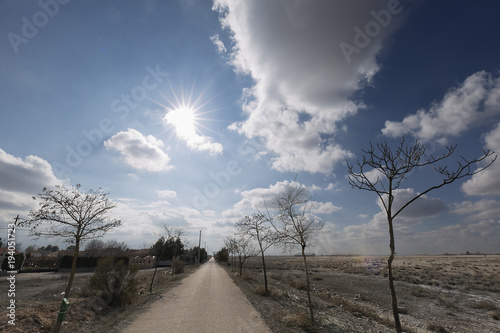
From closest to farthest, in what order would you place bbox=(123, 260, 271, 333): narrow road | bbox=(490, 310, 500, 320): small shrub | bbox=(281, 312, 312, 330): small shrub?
bbox=(123, 260, 271, 333): narrow road < bbox=(281, 312, 312, 330): small shrub < bbox=(490, 310, 500, 320): small shrub

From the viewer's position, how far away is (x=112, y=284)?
11.5m

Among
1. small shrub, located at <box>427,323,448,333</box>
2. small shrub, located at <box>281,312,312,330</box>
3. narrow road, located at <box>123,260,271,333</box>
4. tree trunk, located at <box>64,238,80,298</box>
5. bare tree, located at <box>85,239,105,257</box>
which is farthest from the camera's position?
bare tree, located at <box>85,239,105,257</box>

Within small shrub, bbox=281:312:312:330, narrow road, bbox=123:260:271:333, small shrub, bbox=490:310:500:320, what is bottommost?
small shrub, bbox=490:310:500:320

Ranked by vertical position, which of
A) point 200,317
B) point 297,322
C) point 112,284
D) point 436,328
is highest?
point 112,284

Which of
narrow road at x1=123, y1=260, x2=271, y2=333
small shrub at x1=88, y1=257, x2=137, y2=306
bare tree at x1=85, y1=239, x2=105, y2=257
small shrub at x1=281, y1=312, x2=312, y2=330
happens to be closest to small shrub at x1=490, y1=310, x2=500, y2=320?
small shrub at x1=281, y1=312, x2=312, y2=330

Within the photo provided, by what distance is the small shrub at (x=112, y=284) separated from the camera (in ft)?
37.5

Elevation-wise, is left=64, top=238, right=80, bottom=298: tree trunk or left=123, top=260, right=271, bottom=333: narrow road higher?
left=64, top=238, right=80, bottom=298: tree trunk

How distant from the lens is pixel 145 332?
7609 millimetres

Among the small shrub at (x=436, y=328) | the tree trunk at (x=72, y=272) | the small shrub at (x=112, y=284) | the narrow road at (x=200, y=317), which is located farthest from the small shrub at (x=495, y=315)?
the tree trunk at (x=72, y=272)

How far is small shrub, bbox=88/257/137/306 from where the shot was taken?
37.5 feet

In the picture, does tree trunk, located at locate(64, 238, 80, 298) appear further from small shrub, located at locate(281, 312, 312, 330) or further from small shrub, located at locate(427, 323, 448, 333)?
small shrub, located at locate(427, 323, 448, 333)

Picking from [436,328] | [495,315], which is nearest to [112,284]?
[436,328]

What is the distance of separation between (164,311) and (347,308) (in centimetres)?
990

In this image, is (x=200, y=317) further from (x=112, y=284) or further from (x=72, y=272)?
(x=112, y=284)
